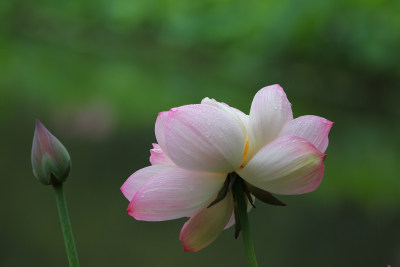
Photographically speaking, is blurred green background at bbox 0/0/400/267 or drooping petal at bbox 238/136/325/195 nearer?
drooping petal at bbox 238/136/325/195

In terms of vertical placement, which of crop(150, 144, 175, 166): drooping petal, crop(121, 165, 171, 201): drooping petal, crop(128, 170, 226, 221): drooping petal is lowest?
crop(128, 170, 226, 221): drooping petal

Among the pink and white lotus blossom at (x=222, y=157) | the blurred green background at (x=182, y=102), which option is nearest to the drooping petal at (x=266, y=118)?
the pink and white lotus blossom at (x=222, y=157)

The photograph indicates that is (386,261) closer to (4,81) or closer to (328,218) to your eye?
(328,218)

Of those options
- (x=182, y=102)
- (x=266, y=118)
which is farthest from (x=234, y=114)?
(x=182, y=102)

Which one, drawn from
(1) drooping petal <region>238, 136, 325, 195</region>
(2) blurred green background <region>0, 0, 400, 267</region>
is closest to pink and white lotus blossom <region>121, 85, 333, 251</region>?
(1) drooping petal <region>238, 136, 325, 195</region>

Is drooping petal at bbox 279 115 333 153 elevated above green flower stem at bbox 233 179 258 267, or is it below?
above

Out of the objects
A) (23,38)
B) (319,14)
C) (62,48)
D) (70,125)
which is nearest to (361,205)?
(70,125)

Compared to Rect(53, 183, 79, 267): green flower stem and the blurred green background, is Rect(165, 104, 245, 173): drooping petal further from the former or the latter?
the blurred green background

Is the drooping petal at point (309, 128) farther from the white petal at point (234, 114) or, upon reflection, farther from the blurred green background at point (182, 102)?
the blurred green background at point (182, 102)
